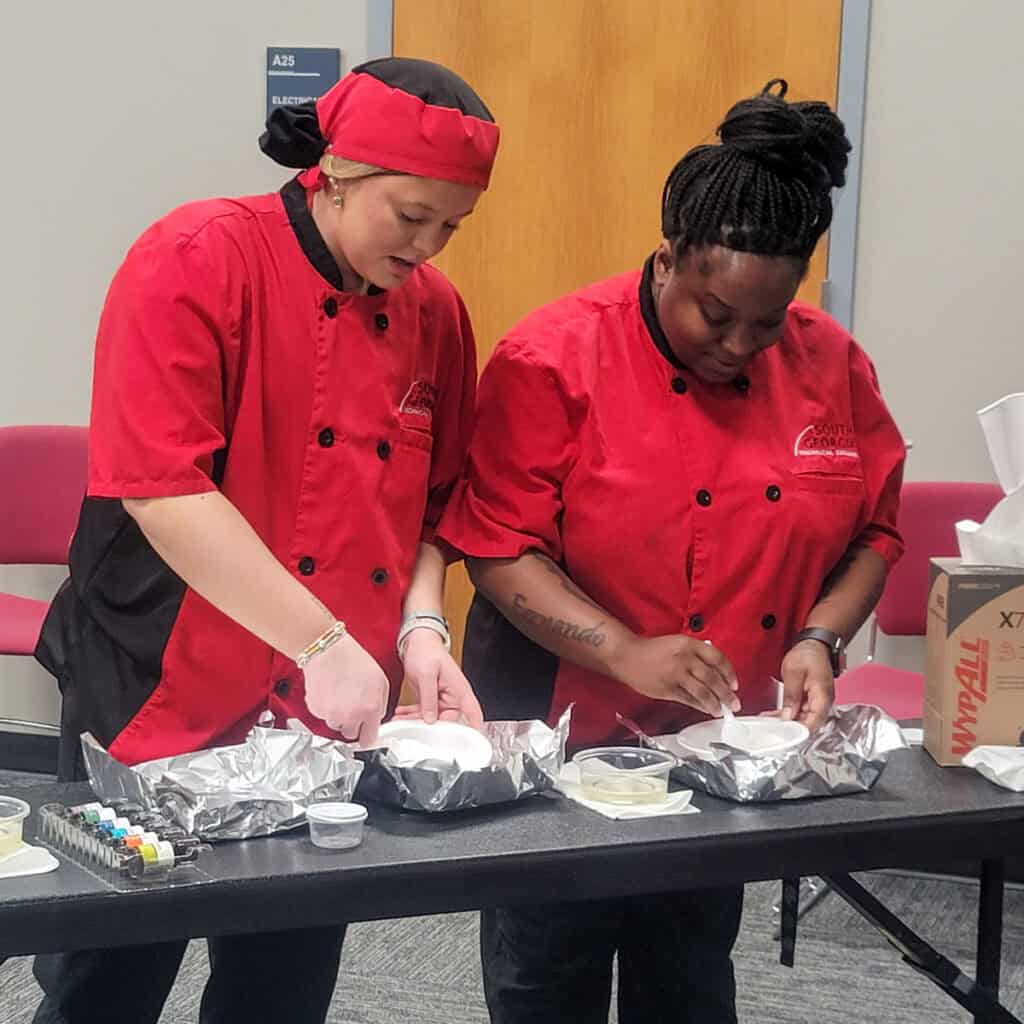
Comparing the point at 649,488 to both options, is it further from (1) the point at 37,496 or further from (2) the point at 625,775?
(1) the point at 37,496

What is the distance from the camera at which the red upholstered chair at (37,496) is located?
9.66ft

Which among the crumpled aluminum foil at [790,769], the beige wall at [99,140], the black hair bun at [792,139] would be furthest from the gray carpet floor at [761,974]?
the black hair bun at [792,139]

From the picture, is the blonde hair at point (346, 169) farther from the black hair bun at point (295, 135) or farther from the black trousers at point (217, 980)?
the black trousers at point (217, 980)

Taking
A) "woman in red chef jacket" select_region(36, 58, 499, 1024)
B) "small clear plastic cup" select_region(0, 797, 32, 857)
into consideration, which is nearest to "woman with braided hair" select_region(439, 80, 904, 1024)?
"woman in red chef jacket" select_region(36, 58, 499, 1024)

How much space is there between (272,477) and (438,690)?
0.27m

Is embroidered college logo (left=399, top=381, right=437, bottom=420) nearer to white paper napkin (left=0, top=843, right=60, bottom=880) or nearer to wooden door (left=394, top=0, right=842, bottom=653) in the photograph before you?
white paper napkin (left=0, top=843, right=60, bottom=880)

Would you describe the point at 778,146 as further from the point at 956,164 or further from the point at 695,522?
the point at 956,164

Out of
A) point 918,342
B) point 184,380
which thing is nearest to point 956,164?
point 918,342

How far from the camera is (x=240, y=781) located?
4.07 ft

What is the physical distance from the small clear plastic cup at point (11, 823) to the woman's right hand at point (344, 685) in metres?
0.26

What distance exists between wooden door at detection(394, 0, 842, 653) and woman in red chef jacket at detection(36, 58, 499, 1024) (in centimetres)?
174

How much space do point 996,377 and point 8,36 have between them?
2.43m

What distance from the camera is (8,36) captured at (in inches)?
129

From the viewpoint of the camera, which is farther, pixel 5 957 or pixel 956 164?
pixel 956 164
